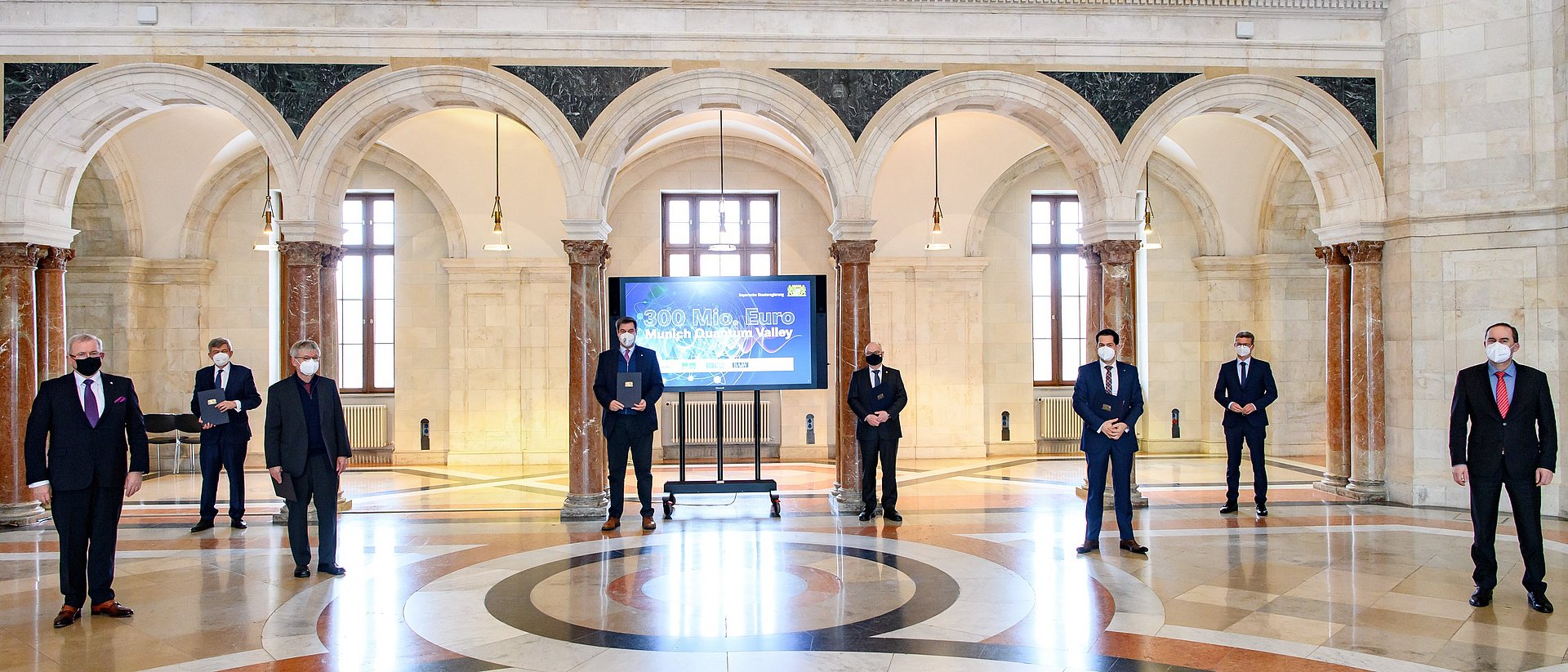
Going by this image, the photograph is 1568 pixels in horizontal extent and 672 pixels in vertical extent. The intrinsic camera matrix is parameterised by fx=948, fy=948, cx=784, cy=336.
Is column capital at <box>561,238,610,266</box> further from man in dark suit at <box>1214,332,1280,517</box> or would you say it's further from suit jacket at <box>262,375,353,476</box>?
man in dark suit at <box>1214,332,1280,517</box>

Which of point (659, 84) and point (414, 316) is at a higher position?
point (659, 84)

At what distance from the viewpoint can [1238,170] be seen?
12250 millimetres

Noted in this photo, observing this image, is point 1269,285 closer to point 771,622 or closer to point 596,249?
point 596,249

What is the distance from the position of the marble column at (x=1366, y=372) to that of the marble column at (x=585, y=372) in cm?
686

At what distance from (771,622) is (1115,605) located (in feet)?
6.14

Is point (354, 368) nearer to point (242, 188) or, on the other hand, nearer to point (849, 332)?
point (242, 188)

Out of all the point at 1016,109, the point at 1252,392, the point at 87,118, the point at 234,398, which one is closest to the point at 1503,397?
the point at 1252,392

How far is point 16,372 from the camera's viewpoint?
315 inches

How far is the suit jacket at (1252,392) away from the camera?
7762mm

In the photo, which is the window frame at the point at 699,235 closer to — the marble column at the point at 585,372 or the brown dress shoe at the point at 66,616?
the marble column at the point at 585,372

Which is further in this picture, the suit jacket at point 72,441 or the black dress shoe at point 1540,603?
the black dress shoe at point 1540,603

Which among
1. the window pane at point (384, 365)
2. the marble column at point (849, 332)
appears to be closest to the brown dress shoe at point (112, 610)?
the marble column at point (849, 332)

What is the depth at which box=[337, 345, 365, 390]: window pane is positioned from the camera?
1274 cm

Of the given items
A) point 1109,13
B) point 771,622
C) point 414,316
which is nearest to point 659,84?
point 1109,13
